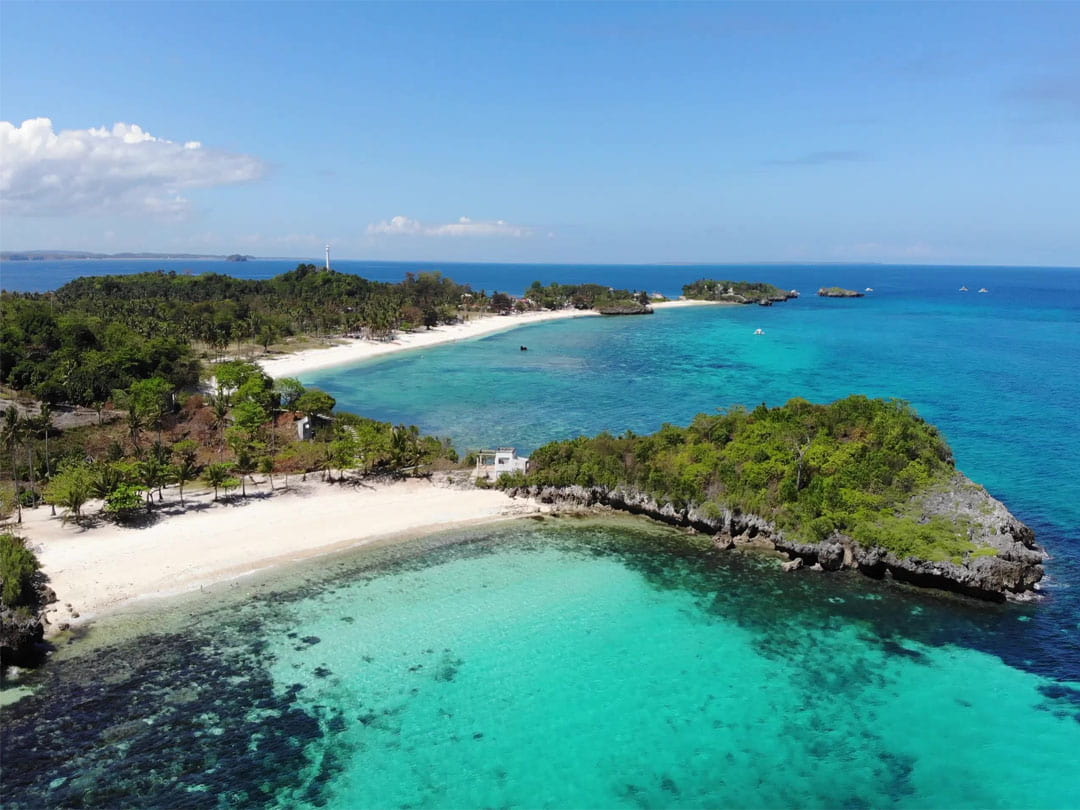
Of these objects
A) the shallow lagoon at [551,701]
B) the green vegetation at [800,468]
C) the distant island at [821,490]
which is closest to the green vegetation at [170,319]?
the shallow lagoon at [551,701]

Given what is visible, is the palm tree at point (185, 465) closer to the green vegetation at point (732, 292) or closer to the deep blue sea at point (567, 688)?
the deep blue sea at point (567, 688)

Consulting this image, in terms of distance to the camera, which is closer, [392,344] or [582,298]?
[392,344]

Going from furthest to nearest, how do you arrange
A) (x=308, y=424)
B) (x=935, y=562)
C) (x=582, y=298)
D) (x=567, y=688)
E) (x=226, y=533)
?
Answer: (x=582, y=298) → (x=308, y=424) → (x=226, y=533) → (x=935, y=562) → (x=567, y=688)

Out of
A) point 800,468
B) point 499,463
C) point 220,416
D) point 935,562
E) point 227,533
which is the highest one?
point 220,416

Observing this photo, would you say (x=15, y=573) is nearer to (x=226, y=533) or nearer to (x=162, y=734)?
(x=226, y=533)

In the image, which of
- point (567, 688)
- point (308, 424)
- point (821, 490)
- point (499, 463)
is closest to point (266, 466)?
point (308, 424)
